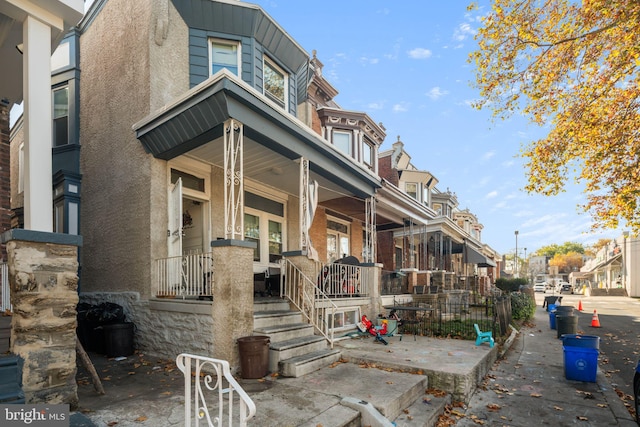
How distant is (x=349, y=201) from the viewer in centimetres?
1338

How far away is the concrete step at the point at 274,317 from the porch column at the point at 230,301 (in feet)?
1.56

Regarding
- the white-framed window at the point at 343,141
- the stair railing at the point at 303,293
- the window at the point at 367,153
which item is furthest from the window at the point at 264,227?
the window at the point at 367,153

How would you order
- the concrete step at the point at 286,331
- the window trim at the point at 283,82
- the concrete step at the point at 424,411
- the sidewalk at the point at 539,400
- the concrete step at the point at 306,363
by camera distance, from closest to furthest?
the concrete step at the point at 424,411 < the sidewalk at the point at 539,400 < the concrete step at the point at 306,363 < the concrete step at the point at 286,331 < the window trim at the point at 283,82

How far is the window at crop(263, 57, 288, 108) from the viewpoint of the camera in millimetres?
10875

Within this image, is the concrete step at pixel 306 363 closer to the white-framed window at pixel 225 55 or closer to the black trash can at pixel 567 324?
the white-framed window at pixel 225 55

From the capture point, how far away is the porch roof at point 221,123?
6539 millimetres

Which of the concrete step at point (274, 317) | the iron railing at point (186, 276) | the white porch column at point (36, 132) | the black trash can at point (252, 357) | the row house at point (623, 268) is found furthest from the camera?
the row house at point (623, 268)

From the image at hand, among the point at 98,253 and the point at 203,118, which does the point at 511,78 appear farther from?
the point at 98,253

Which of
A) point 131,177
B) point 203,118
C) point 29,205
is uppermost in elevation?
point 203,118

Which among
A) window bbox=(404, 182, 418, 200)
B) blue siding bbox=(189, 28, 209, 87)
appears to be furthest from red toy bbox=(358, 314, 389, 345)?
window bbox=(404, 182, 418, 200)

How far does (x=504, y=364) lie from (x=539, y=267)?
130 metres

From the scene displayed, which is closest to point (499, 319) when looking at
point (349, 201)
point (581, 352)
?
point (581, 352)

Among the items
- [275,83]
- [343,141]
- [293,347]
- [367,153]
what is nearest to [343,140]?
[343,141]

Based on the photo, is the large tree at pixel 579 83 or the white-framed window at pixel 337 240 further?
the white-framed window at pixel 337 240
